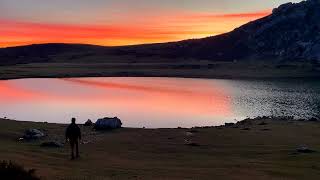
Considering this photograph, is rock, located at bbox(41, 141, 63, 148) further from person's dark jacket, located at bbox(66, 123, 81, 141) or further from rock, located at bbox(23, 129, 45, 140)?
person's dark jacket, located at bbox(66, 123, 81, 141)

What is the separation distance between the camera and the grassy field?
3002 cm

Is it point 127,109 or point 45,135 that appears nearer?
point 45,135

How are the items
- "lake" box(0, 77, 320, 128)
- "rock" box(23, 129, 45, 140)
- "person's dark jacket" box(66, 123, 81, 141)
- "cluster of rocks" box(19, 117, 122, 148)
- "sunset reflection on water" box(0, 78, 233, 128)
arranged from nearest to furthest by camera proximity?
"person's dark jacket" box(66, 123, 81, 141) → "cluster of rocks" box(19, 117, 122, 148) → "rock" box(23, 129, 45, 140) → "sunset reflection on water" box(0, 78, 233, 128) → "lake" box(0, 77, 320, 128)

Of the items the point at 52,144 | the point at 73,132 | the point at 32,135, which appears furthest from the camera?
the point at 32,135

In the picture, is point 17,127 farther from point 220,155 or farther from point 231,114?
point 231,114

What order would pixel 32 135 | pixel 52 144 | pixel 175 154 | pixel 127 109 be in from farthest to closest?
pixel 127 109, pixel 32 135, pixel 52 144, pixel 175 154

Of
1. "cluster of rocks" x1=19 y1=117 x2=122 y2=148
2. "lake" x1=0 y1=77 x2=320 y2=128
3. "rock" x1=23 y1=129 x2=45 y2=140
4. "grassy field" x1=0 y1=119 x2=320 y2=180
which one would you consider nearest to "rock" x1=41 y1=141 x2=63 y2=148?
"cluster of rocks" x1=19 y1=117 x2=122 y2=148

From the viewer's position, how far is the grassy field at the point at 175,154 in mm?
30016

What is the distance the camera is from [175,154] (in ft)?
131

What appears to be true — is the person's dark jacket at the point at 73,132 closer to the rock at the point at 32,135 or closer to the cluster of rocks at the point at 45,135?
the cluster of rocks at the point at 45,135

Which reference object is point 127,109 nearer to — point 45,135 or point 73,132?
point 45,135

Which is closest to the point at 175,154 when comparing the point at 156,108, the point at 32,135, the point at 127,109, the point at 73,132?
the point at 73,132

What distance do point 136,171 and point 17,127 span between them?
28.5 metres

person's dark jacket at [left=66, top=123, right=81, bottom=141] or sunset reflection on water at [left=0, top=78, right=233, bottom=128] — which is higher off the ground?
sunset reflection on water at [left=0, top=78, right=233, bottom=128]
